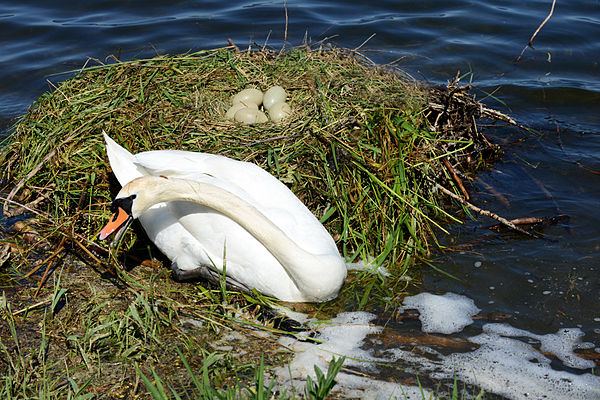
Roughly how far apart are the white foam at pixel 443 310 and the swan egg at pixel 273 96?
254 centimetres

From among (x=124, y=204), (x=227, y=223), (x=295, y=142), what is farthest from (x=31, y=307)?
(x=295, y=142)

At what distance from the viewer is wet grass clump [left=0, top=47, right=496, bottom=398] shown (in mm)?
4285

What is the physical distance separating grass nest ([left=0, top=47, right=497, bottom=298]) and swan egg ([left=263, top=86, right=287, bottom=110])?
6.1 inches

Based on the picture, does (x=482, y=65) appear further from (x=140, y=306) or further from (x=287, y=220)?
(x=140, y=306)

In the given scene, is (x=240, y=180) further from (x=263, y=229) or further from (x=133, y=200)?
(x=133, y=200)

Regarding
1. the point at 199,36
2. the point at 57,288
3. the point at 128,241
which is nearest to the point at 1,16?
the point at 199,36

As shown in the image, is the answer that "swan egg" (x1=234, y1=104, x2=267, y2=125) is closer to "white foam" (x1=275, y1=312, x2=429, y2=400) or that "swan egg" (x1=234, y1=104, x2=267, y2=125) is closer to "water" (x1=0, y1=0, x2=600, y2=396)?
"water" (x1=0, y1=0, x2=600, y2=396)

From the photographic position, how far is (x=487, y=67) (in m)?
10.0

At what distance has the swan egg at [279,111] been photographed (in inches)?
250

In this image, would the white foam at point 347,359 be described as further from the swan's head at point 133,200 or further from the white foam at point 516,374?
the swan's head at point 133,200


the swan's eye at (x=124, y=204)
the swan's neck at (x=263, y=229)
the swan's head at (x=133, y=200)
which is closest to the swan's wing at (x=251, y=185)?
the swan's neck at (x=263, y=229)

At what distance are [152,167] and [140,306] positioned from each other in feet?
3.62

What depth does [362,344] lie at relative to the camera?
15.1 feet

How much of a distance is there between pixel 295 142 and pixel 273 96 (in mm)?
896
